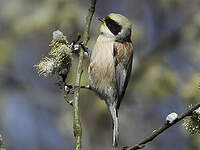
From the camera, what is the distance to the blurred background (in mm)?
5312

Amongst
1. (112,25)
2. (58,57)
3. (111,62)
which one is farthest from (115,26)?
(58,57)

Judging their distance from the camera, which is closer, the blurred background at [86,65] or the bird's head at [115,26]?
the bird's head at [115,26]

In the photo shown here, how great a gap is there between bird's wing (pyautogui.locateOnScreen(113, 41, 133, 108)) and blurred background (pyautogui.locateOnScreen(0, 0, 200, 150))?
3.25ft

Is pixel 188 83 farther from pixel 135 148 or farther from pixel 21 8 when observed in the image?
pixel 135 148

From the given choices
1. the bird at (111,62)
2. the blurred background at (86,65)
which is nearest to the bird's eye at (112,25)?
the bird at (111,62)

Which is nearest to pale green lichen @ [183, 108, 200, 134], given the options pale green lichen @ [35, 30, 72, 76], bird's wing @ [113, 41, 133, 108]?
pale green lichen @ [35, 30, 72, 76]

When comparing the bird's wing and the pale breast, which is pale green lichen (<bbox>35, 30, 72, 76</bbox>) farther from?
the bird's wing

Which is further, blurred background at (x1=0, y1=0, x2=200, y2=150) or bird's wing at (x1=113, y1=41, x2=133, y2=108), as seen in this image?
blurred background at (x1=0, y1=0, x2=200, y2=150)

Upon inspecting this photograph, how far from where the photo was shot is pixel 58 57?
2.45 metres

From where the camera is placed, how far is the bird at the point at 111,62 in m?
3.69

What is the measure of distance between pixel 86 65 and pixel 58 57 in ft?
10.7

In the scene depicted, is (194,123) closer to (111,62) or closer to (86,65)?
(111,62)

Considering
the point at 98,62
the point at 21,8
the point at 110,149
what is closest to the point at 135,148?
the point at 98,62

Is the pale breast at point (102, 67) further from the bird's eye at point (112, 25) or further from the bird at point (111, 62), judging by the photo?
the bird's eye at point (112, 25)
